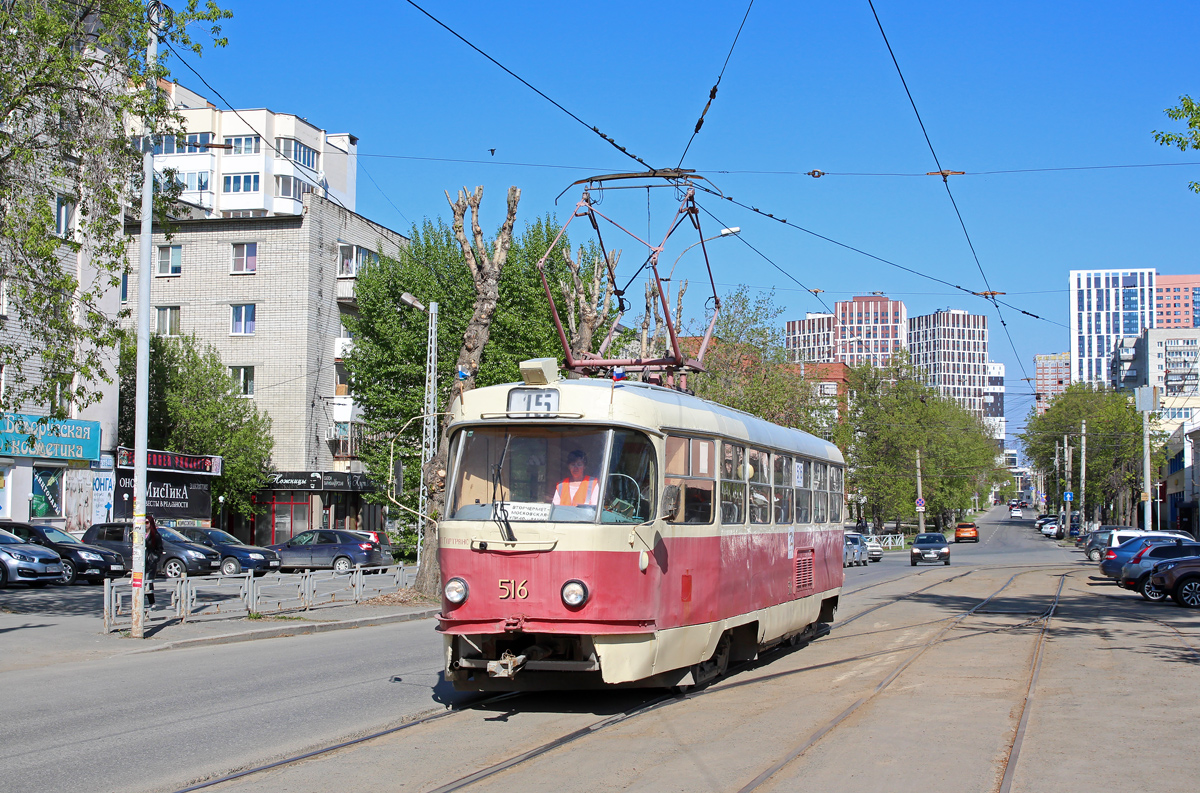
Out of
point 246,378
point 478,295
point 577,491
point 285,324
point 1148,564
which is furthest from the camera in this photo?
point 246,378

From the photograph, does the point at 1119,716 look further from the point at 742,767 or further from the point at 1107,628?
the point at 1107,628

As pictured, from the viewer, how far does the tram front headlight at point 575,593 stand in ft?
29.2

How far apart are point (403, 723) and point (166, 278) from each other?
40.7 m

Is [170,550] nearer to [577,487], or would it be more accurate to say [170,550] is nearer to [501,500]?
[501,500]

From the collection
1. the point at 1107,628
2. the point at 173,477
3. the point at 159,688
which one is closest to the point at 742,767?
the point at 159,688

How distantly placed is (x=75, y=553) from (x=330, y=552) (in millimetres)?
8647

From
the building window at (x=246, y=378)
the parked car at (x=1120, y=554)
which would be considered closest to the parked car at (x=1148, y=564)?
the parked car at (x=1120, y=554)

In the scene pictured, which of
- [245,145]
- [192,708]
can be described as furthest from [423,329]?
[245,145]

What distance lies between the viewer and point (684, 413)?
406 inches

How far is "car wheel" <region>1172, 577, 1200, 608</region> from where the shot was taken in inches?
886

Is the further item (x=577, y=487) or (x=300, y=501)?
(x=300, y=501)

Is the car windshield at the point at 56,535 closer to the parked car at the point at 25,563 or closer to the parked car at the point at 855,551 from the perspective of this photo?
the parked car at the point at 25,563

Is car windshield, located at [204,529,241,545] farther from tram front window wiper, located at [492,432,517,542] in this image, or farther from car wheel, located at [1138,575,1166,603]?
tram front window wiper, located at [492,432,517,542]

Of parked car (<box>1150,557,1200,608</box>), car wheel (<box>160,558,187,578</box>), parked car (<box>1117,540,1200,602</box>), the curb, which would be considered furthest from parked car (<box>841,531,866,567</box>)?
the curb
